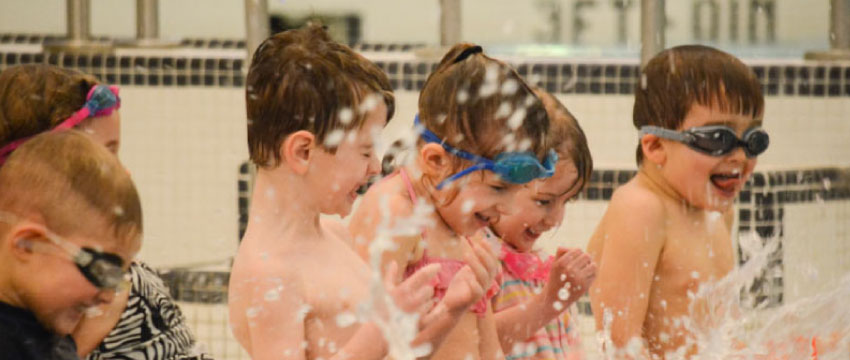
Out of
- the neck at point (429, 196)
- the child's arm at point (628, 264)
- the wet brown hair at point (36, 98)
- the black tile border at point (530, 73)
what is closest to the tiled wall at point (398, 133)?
the black tile border at point (530, 73)

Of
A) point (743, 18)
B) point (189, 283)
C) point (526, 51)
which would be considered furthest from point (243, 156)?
point (743, 18)

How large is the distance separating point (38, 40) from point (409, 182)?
511 centimetres

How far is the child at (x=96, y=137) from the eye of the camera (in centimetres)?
238

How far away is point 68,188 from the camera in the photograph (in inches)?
74.0

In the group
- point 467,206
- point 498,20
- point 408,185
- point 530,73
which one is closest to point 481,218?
point 467,206

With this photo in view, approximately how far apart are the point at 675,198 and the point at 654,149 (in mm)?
126

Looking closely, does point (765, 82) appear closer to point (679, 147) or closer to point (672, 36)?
point (679, 147)

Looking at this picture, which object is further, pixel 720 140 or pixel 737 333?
pixel 737 333

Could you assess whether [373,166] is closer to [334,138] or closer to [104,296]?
[334,138]

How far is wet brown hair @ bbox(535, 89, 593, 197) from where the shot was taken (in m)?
2.71

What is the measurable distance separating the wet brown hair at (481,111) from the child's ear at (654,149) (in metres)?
0.66

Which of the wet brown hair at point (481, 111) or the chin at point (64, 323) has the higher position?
the wet brown hair at point (481, 111)

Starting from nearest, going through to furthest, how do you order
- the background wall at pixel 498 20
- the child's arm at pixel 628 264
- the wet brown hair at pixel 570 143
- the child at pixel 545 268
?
the child at pixel 545 268
the wet brown hair at pixel 570 143
the child's arm at pixel 628 264
the background wall at pixel 498 20

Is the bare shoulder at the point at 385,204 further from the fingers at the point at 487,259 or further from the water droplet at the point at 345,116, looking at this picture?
the water droplet at the point at 345,116
